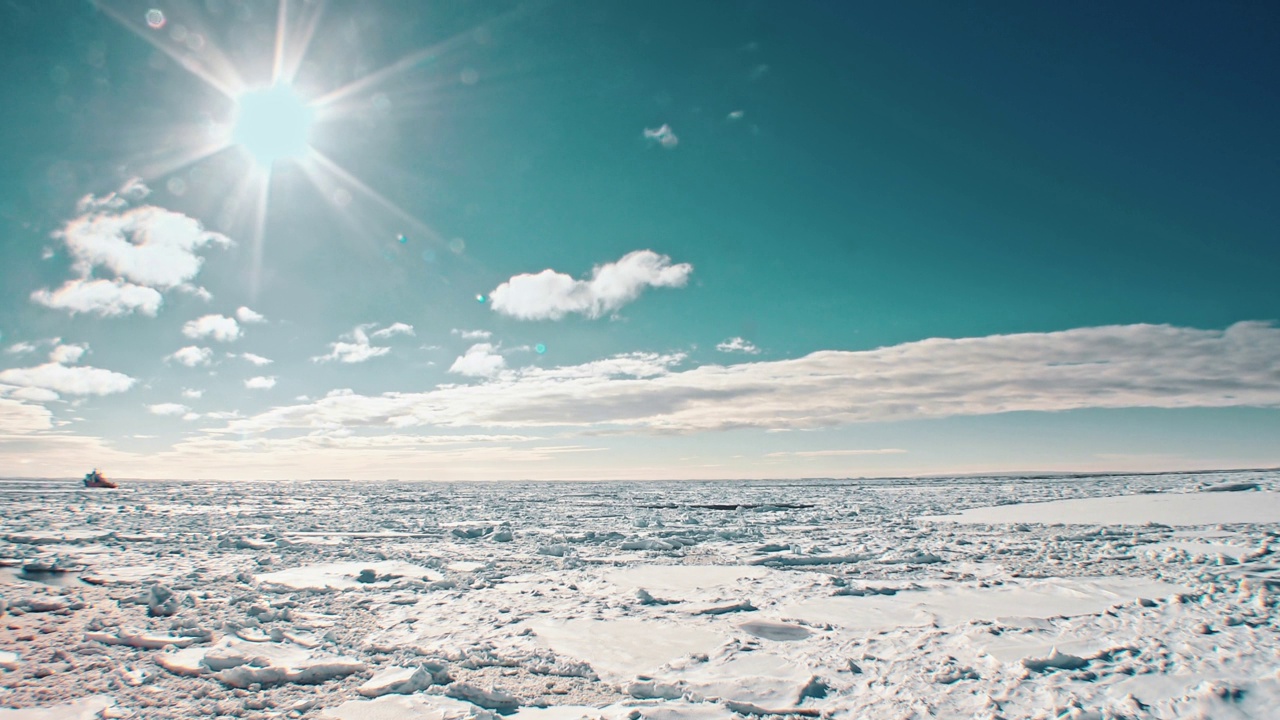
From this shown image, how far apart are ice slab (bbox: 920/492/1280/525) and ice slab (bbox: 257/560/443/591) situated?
13.0 m

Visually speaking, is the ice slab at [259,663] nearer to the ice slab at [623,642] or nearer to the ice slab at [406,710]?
the ice slab at [406,710]

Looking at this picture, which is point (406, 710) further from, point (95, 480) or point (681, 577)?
point (95, 480)

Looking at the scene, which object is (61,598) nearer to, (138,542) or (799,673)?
(138,542)

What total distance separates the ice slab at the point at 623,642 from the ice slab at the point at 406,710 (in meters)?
1.06

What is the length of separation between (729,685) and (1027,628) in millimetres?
2919

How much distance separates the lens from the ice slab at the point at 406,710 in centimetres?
378

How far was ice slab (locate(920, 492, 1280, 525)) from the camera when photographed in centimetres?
1384

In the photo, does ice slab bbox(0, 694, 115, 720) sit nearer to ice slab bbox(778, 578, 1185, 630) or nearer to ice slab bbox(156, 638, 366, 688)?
ice slab bbox(156, 638, 366, 688)

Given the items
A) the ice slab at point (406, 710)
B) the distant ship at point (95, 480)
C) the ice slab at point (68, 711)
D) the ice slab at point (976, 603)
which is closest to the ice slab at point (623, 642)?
the ice slab at point (406, 710)

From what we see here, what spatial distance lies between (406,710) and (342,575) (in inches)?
212

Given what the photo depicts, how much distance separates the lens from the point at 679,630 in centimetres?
572

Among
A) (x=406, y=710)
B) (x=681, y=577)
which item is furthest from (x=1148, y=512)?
(x=406, y=710)

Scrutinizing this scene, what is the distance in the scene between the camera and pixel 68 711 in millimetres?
3844

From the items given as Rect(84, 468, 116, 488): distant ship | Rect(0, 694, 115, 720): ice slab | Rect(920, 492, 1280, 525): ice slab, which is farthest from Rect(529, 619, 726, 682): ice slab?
Rect(84, 468, 116, 488): distant ship
